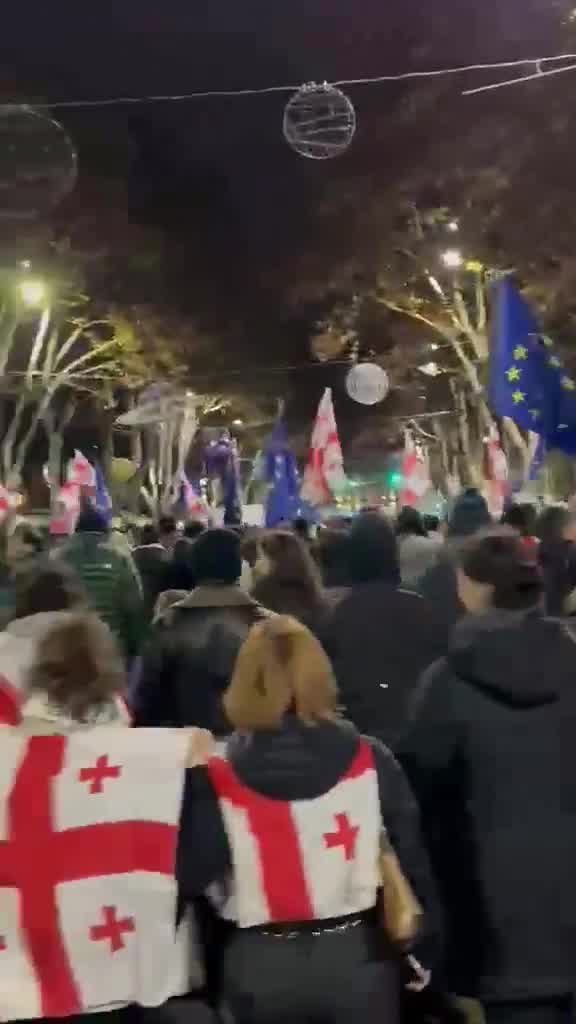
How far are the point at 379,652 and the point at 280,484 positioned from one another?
12.7 metres

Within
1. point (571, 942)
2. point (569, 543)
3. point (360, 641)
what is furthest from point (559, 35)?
point (571, 942)

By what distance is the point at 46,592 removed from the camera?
5078 millimetres

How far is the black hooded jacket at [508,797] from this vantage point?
3.77 m

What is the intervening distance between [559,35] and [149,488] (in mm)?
27216

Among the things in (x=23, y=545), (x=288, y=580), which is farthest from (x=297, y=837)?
(x=23, y=545)

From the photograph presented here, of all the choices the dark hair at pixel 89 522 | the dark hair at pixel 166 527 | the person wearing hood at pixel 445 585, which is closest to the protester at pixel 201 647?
the person wearing hood at pixel 445 585

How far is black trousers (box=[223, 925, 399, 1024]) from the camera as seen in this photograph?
10.3 feet

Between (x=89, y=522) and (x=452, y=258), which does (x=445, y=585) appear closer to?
(x=89, y=522)

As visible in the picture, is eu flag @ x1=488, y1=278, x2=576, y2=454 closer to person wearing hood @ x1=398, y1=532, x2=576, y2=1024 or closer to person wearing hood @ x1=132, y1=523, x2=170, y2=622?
person wearing hood @ x1=132, y1=523, x2=170, y2=622

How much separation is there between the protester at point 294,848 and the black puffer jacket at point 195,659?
2100mm

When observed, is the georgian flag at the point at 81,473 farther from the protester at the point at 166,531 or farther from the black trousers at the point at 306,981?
the black trousers at the point at 306,981

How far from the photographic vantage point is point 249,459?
167ft

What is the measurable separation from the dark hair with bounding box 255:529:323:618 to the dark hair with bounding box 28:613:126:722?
2713mm

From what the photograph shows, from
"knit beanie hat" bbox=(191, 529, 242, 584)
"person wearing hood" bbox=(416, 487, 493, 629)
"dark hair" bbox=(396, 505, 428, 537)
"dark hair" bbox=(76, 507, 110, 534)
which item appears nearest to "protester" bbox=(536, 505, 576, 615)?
"person wearing hood" bbox=(416, 487, 493, 629)
